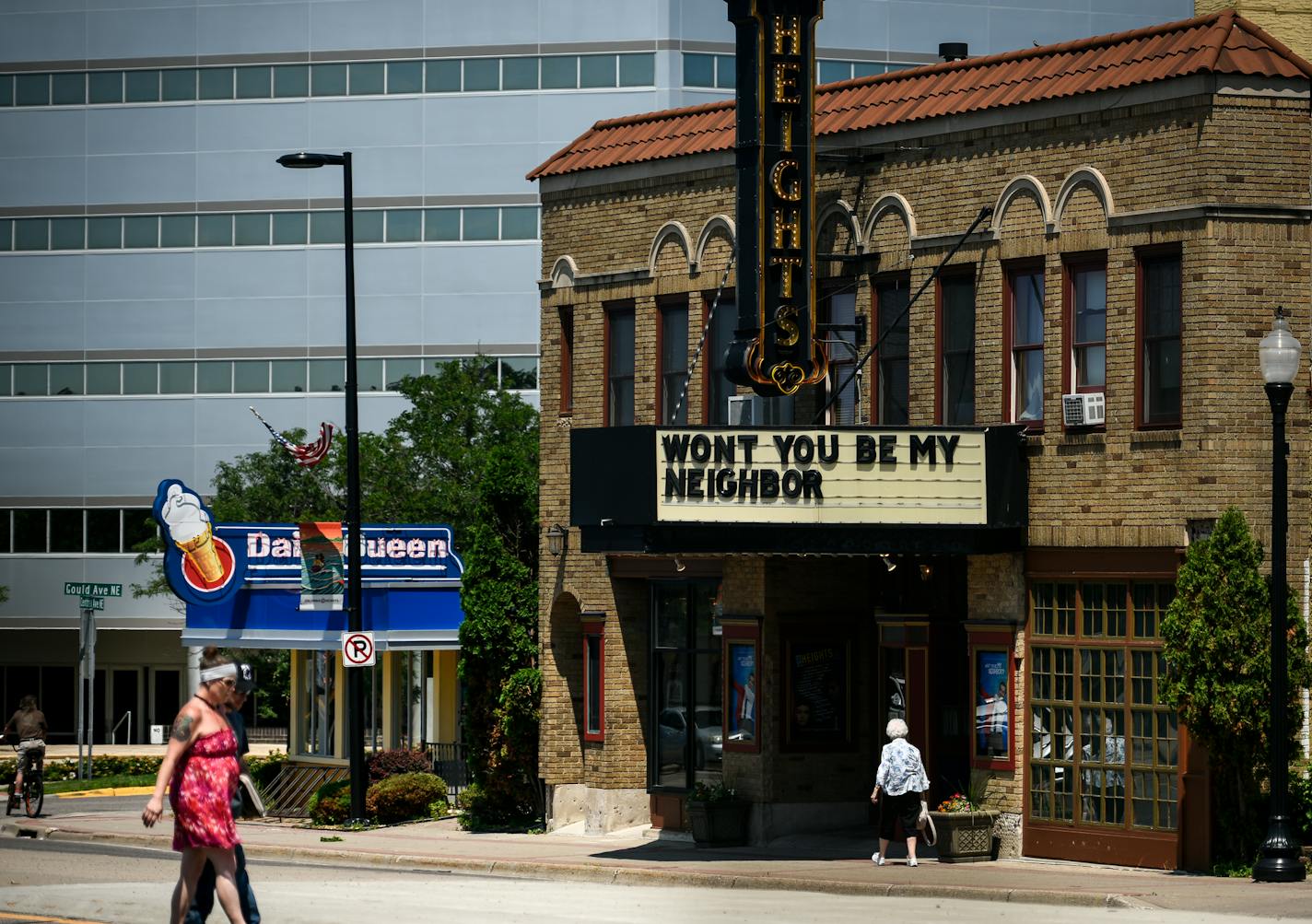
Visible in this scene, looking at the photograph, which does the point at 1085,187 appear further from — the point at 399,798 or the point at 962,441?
the point at 399,798

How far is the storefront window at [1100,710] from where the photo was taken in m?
23.8

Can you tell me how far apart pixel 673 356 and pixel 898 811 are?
7.78 m

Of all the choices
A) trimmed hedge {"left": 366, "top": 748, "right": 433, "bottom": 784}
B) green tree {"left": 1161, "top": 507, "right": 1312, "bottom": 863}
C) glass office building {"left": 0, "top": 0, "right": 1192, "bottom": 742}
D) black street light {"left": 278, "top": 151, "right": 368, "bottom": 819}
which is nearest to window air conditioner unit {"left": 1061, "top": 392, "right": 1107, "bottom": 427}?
green tree {"left": 1161, "top": 507, "right": 1312, "bottom": 863}

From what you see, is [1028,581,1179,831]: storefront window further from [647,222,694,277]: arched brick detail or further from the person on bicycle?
the person on bicycle

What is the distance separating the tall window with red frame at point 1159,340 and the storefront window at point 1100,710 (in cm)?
186

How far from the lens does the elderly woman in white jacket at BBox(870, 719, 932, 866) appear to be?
24125 mm

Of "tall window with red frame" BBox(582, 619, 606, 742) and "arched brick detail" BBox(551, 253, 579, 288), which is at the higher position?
"arched brick detail" BBox(551, 253, 579, 288)

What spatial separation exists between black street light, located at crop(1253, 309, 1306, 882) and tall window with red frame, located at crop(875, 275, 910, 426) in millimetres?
5712

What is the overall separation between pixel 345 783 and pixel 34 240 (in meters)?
44.2

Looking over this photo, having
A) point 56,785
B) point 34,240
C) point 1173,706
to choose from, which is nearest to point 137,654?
point 34,240

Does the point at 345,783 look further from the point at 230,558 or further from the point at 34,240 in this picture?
the point at 34,240

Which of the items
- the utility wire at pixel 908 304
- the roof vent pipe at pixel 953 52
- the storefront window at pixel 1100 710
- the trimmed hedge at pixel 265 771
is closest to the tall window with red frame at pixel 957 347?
the utility wire at pixel 908 304

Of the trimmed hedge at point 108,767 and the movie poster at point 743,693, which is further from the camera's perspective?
the trimmed hedge at point 108,767

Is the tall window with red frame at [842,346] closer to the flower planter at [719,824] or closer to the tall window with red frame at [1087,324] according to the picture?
the tall window with red frame at [1087,324]
